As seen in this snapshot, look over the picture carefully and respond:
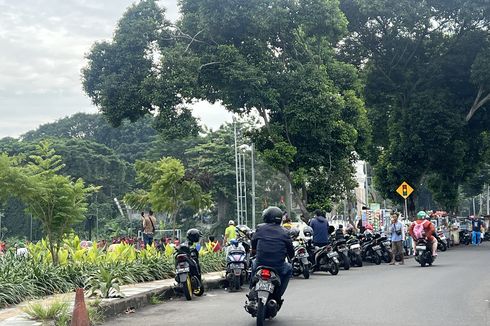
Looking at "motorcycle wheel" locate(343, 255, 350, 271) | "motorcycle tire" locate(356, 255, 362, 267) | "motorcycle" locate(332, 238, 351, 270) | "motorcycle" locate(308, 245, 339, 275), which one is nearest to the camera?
"motorcycle" locate(308, 245, 339, 275)

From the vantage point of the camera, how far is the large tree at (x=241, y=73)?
81.7ft

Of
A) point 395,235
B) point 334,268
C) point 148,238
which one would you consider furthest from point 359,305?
point 148,238

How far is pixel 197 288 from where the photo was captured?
13.9 metres

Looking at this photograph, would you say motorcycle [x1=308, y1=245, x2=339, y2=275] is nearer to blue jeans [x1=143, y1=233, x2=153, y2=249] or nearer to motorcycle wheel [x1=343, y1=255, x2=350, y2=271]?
motorcycle wheel [x1=343, y1=255, x2=350, y2=271]

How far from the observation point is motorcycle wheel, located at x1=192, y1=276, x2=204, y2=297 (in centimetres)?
1376

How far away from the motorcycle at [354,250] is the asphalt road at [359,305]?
4932 mm

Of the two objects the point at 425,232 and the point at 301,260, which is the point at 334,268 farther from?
the point at 425,232

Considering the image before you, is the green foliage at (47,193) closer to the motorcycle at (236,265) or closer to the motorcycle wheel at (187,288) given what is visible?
the motorcycle wheel at (187,288)

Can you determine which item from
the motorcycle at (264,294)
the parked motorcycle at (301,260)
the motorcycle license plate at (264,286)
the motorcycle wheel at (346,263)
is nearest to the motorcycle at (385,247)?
the motorcycle wheel at (346,263)

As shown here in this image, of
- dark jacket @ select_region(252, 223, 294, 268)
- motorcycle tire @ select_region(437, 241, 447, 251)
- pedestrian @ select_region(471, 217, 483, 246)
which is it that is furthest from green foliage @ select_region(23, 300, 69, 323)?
pedestrian @ select_region(471, 217, 483, 246)

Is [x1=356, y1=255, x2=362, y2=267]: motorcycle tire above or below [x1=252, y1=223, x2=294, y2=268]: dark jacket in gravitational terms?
below

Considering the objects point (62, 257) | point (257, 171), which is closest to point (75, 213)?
point (62, 257)

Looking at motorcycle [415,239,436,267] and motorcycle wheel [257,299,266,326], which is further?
motorcycle [415,239,436,267]

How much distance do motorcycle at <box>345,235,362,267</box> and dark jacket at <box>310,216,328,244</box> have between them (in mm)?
2613
